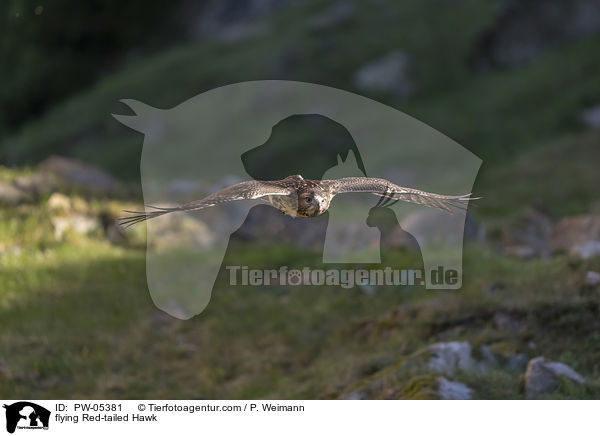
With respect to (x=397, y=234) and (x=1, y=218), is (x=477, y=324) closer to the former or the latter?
(x=397, y=234)

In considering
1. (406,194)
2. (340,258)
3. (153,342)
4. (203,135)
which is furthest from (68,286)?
(203,135)

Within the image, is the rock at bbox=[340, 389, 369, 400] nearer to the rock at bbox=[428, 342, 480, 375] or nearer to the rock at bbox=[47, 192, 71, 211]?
the rock at bbox=[428, 342, 480, 375]

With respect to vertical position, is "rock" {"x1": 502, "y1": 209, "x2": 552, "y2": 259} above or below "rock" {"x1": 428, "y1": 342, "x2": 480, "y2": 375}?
above

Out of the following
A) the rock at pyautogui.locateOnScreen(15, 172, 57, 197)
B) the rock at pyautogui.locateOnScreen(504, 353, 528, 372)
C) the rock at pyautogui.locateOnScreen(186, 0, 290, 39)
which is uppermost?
the rock at pyautogui.locateOnScreen(186, 0, 290, 39)

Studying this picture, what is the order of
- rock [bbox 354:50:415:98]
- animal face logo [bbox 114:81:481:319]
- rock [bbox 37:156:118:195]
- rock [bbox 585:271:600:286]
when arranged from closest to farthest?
rock [bbox 585:271:600:286]
animal face logo [bbox 114:81:481:319]
rock [bbox 37:156:118:195]
rock [bbox 354:50:415:98]

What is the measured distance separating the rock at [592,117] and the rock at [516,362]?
30.9 feet

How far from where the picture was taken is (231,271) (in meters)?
8.91

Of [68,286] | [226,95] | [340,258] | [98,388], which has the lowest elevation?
[98,388]

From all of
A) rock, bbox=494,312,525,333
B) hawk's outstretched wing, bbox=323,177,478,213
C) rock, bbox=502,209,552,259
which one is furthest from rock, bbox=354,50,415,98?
hawk's outstretched wing, bbox=323,177,478,213

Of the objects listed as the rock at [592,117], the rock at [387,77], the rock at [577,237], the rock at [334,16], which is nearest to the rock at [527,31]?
the rock at [387,77]

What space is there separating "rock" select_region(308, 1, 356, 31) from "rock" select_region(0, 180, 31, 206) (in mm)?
11116

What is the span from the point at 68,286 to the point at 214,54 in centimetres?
1265

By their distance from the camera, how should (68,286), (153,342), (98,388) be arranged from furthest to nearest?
(68,286), (153,342), (98,388)

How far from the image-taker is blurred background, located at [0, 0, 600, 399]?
6.28 m
